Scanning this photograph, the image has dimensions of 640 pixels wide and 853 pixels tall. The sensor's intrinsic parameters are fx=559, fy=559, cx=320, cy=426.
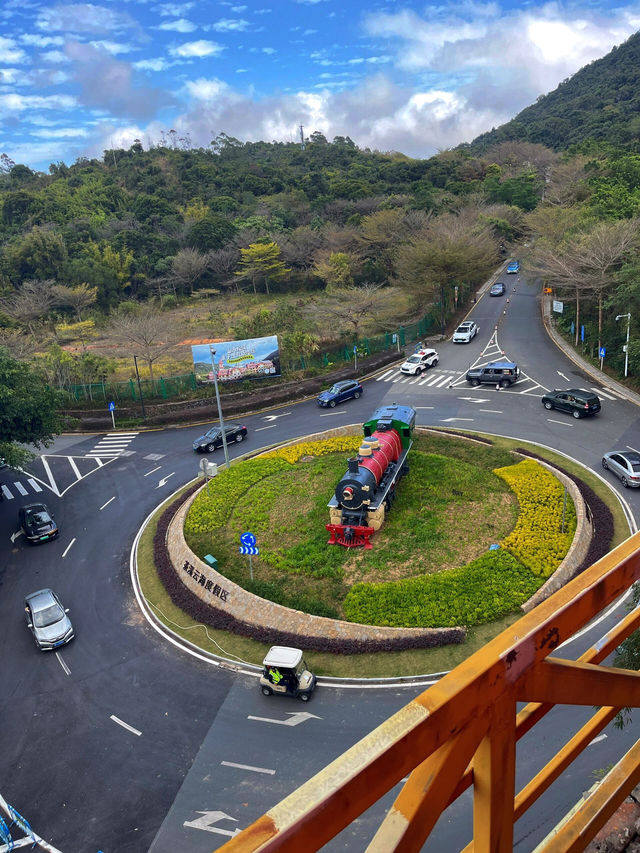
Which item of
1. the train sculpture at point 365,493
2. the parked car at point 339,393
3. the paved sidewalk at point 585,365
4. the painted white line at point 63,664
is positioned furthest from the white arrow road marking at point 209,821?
the paved sidewalk at point 585,365

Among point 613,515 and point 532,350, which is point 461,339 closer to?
point 532,350

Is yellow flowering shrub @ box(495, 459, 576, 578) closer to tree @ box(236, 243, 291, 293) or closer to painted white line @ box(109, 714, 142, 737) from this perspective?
painted white line @ box(109, 714, 142, 737)

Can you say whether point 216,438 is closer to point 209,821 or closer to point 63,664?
point 63,664

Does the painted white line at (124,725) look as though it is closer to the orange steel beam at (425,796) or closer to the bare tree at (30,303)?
the orange steel beam at (425,796)

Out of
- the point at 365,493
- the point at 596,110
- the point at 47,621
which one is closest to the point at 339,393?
the point at 365,493

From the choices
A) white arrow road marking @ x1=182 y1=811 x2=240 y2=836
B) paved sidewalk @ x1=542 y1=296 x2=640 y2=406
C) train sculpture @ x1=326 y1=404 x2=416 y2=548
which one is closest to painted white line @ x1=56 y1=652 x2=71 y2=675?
white arrow road marking @ x1=182 y1=811 x2=240 y2=836
